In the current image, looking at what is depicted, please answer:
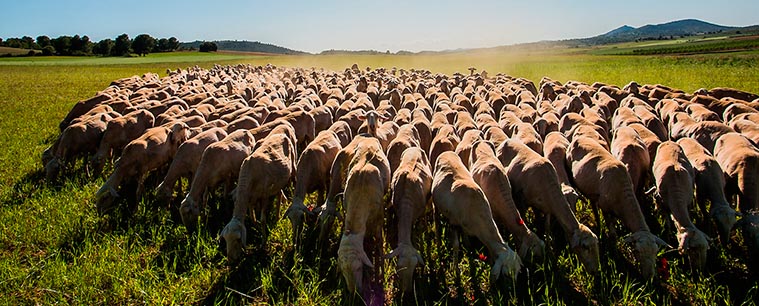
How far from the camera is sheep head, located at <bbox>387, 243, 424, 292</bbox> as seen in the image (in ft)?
18.5

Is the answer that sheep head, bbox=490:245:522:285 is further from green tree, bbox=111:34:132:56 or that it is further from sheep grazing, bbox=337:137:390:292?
green tree, bbox=111:34:132:56

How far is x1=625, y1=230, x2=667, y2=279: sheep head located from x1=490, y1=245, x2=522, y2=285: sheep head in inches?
60.0

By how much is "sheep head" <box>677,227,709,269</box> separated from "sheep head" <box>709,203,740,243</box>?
0.60 m

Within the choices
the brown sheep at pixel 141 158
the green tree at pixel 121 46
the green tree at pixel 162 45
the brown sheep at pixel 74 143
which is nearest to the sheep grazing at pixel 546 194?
the brown sheep at pixel 141 158

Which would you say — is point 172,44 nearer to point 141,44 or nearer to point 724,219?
point 141,44

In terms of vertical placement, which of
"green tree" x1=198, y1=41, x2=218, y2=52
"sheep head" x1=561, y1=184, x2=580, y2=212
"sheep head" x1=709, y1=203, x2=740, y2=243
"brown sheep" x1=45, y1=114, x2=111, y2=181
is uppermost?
"green tree" x1=198, y1=41, x2=218, y2=52

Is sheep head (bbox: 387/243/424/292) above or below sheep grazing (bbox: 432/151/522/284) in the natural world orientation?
below

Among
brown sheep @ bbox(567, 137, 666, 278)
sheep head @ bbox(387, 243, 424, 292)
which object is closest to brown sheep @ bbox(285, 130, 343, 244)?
sheep head @ bbox(387, 243, 424, 292)

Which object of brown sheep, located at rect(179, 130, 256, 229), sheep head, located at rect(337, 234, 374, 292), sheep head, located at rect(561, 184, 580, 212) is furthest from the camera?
brown sheep, located at rect(179, 130, 256, 229)

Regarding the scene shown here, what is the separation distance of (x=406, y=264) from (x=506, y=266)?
1165mm

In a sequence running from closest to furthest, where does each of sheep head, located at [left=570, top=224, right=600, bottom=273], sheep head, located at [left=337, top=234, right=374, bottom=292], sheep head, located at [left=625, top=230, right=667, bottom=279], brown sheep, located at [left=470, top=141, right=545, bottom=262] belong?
1. sheep head, located at [left=337, top=234, right=374, bottom=292]
2. sheep head, located at [left=625, top=230, right=667, bottom=279]
3. sheep head, located at [left=570, top=224, right=600, bottom=273]
4. brown sheep, located at [left=470, top=141, right=545, bottom=262]

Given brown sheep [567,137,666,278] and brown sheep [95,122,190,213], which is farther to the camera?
brown sheep [95,122,190,213]

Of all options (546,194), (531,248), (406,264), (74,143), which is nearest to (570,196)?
(546,194)

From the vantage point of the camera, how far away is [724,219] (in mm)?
6406
